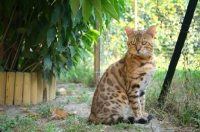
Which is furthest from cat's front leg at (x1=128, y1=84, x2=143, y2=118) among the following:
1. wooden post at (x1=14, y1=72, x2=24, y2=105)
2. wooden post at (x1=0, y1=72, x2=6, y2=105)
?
wooden post at (x1=0, y1=72, x2=6, y2=105)

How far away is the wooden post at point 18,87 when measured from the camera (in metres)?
3.67

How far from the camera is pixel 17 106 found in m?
3.63

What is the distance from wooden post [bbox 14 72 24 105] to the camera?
3.67 m

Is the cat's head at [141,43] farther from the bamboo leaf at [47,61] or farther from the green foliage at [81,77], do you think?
the green foliage at [81,77]

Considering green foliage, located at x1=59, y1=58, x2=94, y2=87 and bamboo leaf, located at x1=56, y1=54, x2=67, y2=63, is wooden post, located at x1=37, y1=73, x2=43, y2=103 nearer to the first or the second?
bamboo leaf, located at x1=56, y1=54, x2=67, y2=63

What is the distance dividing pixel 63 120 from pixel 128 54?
3.16 ft

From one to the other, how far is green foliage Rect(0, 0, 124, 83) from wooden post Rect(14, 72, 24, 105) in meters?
0.17

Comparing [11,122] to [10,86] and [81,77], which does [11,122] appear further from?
[81,77]

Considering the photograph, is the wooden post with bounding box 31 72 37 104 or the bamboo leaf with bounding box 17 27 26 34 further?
the wooden post with bounding box 31 72 37 104

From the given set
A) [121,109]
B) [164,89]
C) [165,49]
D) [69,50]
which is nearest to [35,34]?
[69,50]

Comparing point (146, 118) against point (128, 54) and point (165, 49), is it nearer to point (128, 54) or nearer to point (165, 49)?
point (128, 54)

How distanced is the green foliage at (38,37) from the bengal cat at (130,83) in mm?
487

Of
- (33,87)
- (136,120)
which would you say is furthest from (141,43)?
(33,87)

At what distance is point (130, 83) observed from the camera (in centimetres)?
286
